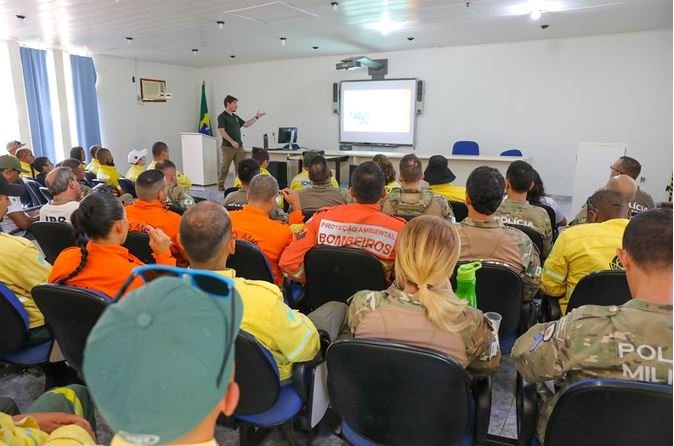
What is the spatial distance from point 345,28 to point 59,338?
6276 mm

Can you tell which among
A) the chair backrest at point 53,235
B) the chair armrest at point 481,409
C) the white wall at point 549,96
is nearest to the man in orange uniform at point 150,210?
the chair backrest at point 53,235

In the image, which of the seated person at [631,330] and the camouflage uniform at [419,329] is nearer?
the seated person at [631,330]

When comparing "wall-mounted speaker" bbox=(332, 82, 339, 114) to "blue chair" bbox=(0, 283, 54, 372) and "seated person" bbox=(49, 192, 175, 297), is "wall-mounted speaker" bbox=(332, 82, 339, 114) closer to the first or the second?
"seated person" bbox=(49, 192, 175, 297)

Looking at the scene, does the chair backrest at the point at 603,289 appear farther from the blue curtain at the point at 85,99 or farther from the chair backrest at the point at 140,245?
the blue curtain at the point at 85,99

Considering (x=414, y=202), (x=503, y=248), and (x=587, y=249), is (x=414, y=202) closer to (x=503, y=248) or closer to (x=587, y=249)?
(x=503, y=248)

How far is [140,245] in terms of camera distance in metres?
2.63

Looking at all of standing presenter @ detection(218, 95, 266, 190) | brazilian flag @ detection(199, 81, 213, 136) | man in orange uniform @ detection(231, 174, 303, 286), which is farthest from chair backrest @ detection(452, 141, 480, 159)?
brazilian flag @ detection(199, 81, 213, 136)

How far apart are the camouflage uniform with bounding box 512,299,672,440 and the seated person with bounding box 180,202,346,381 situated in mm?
745

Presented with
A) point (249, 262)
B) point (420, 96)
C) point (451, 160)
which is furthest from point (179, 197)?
point (420, 96)

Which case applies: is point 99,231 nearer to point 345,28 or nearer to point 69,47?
point 345,28

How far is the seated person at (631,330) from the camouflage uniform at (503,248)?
0.84 meters

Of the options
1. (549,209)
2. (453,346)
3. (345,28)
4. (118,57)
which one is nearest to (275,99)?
(118,57)

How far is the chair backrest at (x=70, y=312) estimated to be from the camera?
1.61 meters

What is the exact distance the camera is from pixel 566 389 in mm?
1079
